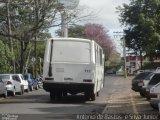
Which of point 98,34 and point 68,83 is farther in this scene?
point 98,34

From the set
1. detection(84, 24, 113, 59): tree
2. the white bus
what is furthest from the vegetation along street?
detection(84, 24, 113, 59): tree

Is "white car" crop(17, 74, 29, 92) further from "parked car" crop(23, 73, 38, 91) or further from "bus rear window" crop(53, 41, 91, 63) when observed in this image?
"bus rear window" crop(53, 41, 91, 63)

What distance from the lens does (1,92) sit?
3344 centimetres

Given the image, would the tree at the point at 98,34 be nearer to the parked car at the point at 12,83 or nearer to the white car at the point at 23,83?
the white car at the point at 23,83

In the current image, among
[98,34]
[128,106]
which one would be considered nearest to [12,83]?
[128,106]

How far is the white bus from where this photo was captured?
2770cm

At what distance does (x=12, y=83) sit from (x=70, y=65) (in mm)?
10074

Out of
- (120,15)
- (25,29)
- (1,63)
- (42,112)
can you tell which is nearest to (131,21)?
(120,15)

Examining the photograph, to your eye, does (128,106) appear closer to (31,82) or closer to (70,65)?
(70,65)

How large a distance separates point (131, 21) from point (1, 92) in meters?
61.9

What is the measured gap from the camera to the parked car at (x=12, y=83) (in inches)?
1436

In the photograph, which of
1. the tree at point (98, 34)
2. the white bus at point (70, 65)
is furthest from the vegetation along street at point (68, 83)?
the tree at point (98, 34)

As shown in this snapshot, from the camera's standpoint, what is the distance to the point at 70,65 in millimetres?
27844

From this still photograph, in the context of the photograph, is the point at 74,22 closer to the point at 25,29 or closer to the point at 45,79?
the point at 25,29
